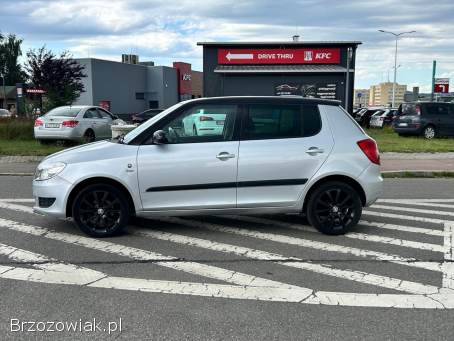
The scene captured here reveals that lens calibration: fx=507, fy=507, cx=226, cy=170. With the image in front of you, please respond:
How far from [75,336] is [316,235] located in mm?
3648

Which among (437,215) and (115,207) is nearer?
(115,207)

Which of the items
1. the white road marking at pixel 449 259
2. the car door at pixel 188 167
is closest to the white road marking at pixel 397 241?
the white road marking at pixel 449 259

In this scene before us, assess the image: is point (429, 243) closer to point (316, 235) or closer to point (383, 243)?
point (383, 243)

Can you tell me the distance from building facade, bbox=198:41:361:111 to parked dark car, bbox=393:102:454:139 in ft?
14.7

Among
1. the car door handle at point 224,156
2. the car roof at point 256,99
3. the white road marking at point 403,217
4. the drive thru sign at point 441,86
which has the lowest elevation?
the white road marking at point 403,217

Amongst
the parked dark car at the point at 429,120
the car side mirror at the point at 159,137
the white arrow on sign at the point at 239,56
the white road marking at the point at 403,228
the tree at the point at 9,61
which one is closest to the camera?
the car side mirror at the point at 159,137

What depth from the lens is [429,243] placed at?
20.2ft

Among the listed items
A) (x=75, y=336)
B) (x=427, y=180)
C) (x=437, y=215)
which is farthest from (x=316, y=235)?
(x=427, y=180)

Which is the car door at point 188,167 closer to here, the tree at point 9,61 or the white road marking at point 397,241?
the white road marking at point 397,241

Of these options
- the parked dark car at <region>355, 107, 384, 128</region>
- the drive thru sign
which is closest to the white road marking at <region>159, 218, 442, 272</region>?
the parked dark car at <region>355, 107, 384, 128</region>

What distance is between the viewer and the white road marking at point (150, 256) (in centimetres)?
484

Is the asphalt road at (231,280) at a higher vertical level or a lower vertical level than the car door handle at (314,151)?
lower

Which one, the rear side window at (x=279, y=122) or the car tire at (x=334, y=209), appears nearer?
the rear side window at (x=279, y=122)

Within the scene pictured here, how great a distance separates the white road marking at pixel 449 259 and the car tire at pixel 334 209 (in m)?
1.14
